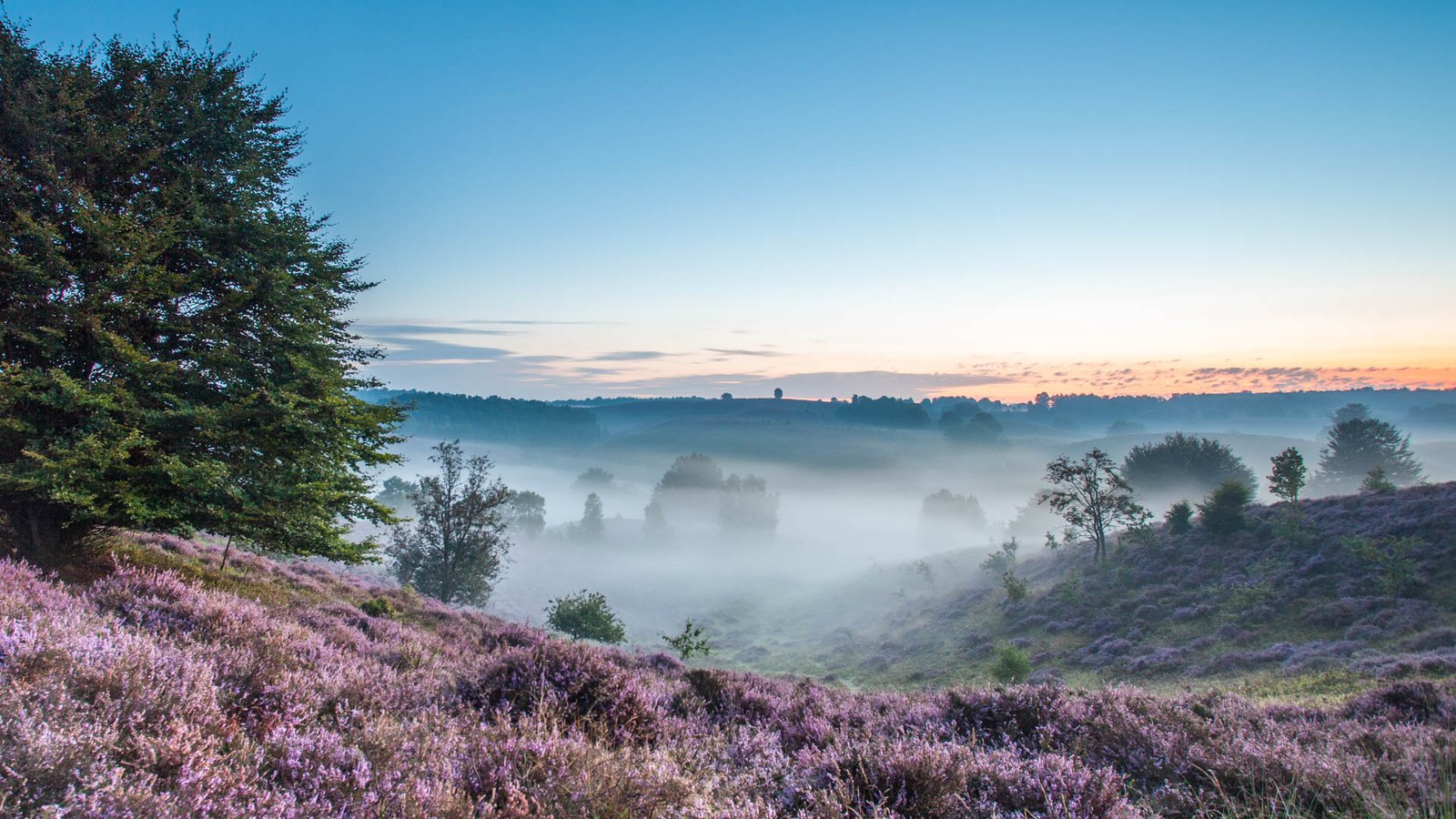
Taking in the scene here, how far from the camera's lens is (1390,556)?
23.5 meters

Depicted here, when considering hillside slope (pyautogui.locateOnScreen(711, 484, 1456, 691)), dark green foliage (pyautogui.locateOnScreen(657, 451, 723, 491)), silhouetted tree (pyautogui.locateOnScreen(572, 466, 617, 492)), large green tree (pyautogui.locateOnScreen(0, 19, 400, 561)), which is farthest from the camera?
silhouetted tree (pyautogui.locateOnScreen(572, 466, 617, 492))

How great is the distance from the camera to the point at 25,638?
3.73 m

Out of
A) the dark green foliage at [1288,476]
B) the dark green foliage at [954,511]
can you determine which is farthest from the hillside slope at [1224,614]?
the dark green foliage at [954,511]

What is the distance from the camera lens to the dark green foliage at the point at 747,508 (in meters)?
109

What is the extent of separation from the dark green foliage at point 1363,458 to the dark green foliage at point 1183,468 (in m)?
11.9

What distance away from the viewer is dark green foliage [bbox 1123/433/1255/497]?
61125 mm

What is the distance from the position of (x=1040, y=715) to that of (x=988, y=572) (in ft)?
175

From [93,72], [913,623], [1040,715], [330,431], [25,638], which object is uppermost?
[93,72]

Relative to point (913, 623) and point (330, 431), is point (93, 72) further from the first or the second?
point (913, 623)

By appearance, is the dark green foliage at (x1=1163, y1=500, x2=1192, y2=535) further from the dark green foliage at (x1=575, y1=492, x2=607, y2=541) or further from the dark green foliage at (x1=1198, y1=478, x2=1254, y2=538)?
the dark green foliage at (x1=575, y1=492, x2=607, y2=541)

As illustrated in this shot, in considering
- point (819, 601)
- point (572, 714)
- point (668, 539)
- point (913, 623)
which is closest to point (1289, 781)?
point (572, 714)

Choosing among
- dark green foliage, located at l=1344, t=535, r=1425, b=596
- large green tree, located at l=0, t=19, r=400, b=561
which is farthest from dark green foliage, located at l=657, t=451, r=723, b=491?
large green tree, located at l=0, t=19, r=400, b=561

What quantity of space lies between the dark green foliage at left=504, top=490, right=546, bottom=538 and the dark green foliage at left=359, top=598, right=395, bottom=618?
85004 mm

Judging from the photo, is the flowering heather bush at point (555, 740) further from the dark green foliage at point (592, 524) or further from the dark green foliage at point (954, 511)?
the dark green foliage at point (954, 511)
